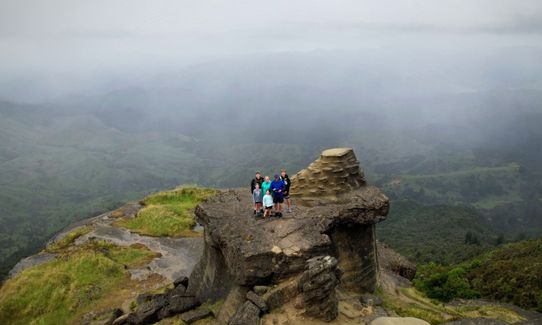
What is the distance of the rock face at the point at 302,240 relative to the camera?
26047 millimetres

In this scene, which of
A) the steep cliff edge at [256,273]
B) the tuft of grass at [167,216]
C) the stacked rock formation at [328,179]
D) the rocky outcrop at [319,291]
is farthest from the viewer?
the tuft of grass at [167,216]

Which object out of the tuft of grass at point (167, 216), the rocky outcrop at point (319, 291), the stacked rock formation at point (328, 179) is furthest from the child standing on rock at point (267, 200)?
the tuft of grass at point (167, 216)

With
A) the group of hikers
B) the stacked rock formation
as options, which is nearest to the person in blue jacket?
the group of hikers

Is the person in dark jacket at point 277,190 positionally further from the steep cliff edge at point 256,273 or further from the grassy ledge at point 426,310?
the grassy ledge at point 426,310

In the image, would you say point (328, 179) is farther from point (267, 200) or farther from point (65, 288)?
point (65, 288)

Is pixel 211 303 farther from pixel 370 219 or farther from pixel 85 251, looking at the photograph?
pixel 85 251

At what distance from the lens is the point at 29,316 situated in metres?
36.8

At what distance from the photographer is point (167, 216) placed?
56.3 metres

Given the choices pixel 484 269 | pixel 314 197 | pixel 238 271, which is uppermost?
pixel 314 197

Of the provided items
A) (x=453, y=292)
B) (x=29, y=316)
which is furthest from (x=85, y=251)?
(x=453, y=292)

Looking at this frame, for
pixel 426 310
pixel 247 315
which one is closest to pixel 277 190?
pixel 247 315

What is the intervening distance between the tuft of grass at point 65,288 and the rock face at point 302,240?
943cm

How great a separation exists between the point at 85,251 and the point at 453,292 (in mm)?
39850

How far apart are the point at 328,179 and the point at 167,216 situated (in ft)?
88.1
